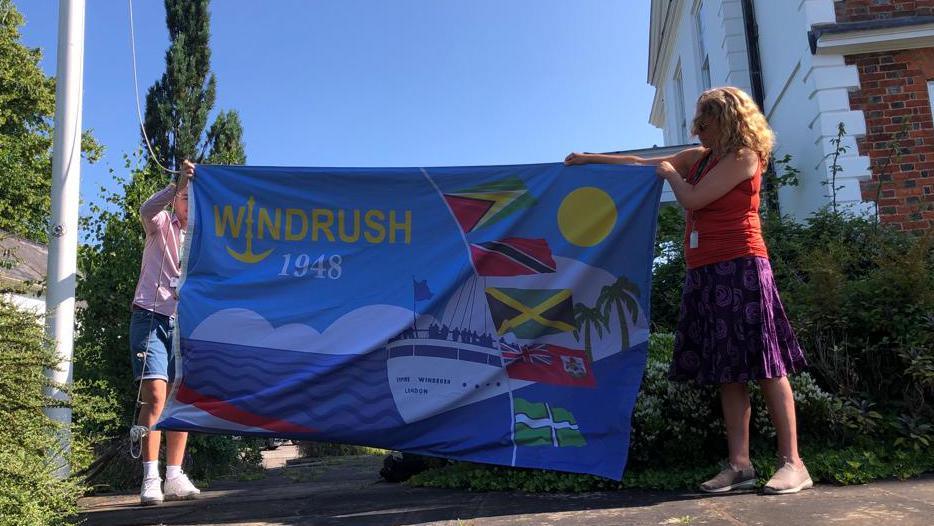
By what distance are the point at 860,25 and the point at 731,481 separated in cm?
555

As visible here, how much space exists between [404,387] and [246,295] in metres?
1.00

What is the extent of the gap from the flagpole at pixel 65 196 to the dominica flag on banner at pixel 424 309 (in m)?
0.54

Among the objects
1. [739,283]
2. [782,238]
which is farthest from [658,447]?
[782,238]

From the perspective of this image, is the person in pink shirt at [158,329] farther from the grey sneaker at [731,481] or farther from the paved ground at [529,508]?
the grey sneaker at [731,481]

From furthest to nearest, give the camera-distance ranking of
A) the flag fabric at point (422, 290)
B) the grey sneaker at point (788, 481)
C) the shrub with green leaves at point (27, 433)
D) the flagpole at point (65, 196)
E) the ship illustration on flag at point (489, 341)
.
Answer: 1. the flag fabric at point (422, 290)
2. the ship illustration on flag at point (489, 341)
3. the flagpole at point (65, 196)
4. the grey sneaker at point (788, 481)
5. the shrub with green leaves at point (27, 433)

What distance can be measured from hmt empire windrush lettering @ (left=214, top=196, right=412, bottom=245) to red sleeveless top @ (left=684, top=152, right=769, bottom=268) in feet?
5.09

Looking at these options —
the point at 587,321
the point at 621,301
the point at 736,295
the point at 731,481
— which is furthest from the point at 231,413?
the point at 736,295

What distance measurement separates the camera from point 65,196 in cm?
349

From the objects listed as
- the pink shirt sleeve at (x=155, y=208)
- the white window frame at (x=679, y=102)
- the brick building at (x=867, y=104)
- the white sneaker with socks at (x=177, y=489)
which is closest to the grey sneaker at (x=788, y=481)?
the white sneaker with socks at (x=177, y=489)

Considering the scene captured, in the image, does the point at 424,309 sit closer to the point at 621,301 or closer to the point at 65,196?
the point at 621,301

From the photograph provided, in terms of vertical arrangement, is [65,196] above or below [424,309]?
above

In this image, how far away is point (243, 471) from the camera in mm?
5801

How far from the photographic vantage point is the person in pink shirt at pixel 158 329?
3.48 metres

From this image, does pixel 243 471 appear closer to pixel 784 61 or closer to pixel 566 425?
pixel 566 425
